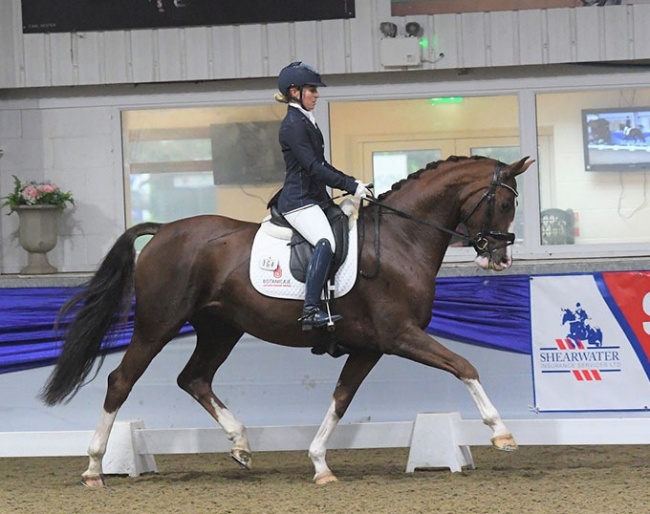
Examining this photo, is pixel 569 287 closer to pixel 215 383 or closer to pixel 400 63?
pixel 215 383

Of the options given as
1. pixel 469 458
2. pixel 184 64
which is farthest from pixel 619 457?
pixel 184 64

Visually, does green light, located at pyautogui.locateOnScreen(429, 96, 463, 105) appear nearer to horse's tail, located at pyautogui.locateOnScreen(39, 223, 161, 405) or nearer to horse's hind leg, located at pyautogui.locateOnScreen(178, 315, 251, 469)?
horse's hind leg, located at pyautogui.locateOnScreen(178, 315, 251, 469)

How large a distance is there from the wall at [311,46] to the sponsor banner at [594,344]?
3430 millimetres

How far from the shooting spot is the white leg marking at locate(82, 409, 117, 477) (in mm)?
5984

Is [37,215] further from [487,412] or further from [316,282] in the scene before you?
[487,412]

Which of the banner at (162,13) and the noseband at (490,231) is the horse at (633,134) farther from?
the noseband at (490,231)

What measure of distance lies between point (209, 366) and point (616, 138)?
508cm

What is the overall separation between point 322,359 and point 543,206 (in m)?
3.43

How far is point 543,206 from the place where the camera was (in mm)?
9938

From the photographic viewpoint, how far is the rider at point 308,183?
5.66 m

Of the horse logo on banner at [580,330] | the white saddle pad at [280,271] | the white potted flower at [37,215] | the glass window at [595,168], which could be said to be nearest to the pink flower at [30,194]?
the white potted flower at [37,215]

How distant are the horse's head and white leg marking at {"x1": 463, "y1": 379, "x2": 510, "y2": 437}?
2.10ft

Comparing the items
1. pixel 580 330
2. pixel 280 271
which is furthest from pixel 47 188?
pixel 580 330

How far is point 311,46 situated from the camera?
969cm
